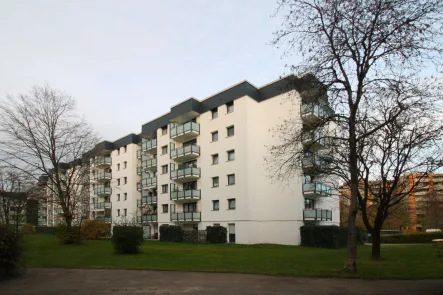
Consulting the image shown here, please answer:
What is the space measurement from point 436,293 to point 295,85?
29.3 ft

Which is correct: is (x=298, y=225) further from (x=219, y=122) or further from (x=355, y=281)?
(x=355, y=281)

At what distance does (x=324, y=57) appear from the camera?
14438 millimetres

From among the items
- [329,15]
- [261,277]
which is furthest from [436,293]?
[329,15]

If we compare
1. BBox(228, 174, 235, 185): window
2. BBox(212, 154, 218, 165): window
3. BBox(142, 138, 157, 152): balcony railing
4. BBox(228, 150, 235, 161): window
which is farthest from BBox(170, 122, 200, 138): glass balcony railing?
BBox(228, 174, 235, 185): window

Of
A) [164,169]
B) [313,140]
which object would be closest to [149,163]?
[164,169]

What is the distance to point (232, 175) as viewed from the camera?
37.9m

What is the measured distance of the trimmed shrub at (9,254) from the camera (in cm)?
1356

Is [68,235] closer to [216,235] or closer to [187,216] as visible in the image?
[216,235]

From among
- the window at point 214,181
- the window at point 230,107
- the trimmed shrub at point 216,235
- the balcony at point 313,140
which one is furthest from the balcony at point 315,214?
the balcony at point 313,140

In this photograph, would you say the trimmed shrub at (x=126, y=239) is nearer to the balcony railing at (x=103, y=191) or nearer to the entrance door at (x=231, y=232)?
the entrance door at (x=231, y=232)

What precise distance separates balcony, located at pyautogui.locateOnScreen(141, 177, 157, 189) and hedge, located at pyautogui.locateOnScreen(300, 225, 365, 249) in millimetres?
23570

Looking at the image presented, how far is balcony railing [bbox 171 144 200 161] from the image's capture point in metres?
41.9

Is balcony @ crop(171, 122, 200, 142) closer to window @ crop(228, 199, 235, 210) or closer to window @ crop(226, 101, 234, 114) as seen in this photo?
window @ crop(226, 101, 234, 114)

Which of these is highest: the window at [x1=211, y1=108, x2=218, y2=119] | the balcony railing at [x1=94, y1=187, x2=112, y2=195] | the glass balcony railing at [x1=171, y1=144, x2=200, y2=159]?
the window at [x1=211, y1=108, x2=218, y2=119]
